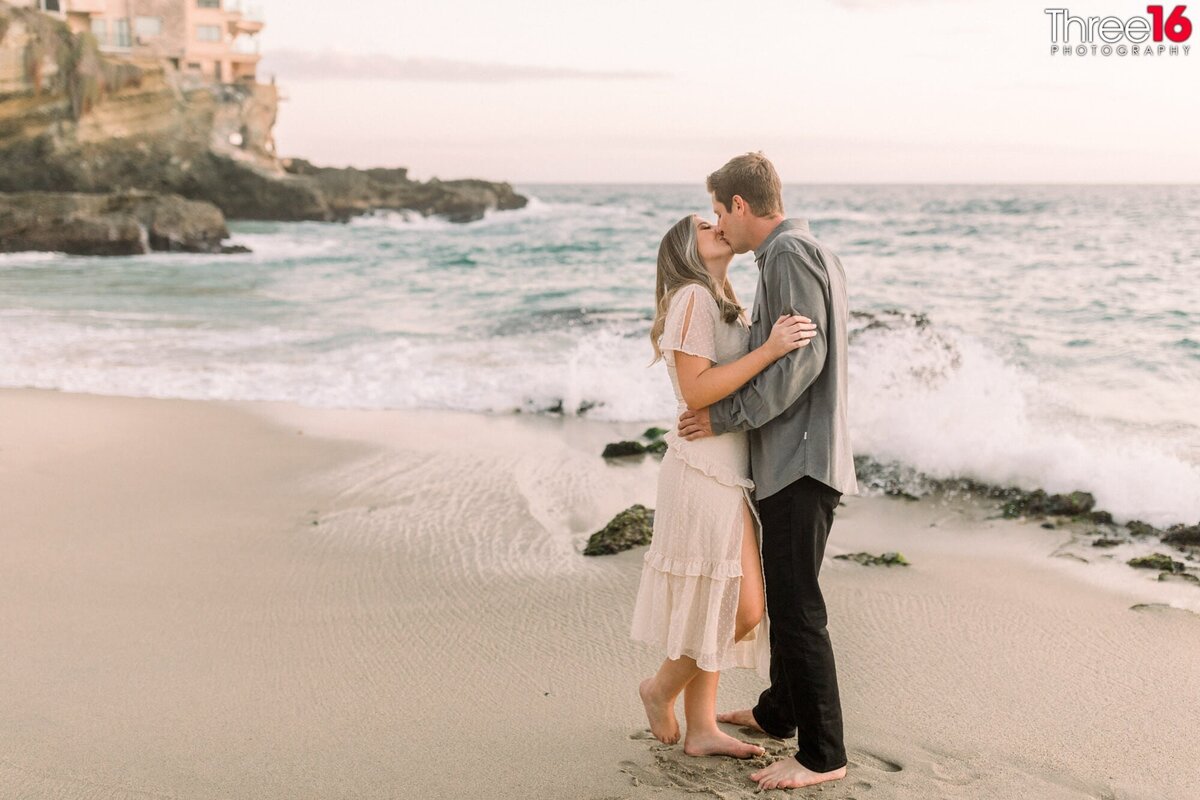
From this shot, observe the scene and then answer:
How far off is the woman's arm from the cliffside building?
190ft

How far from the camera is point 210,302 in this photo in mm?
18125

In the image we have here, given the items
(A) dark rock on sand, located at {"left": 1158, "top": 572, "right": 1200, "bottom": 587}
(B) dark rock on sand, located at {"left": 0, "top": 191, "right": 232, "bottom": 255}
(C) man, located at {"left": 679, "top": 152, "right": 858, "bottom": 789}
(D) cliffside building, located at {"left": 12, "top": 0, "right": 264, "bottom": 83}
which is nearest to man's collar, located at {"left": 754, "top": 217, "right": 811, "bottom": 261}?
(C) man, located at {"left": 679, "top": 152, "right": 858, "bottom": 789}

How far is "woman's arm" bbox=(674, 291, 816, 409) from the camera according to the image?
299 cm

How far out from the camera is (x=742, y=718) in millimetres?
3729

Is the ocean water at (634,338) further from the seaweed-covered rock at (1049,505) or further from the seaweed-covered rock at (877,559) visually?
the seaweed-covered rock at (877,559)

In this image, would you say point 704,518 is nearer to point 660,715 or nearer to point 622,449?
point 660,715

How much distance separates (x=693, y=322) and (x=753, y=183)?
1.47 ft

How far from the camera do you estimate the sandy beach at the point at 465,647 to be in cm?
342

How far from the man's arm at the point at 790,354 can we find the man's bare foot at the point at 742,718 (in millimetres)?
1218

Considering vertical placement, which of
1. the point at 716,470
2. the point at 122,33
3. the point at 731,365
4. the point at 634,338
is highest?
the point at 122,33

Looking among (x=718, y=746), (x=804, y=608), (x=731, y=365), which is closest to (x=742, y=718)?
(x=718, y=746)

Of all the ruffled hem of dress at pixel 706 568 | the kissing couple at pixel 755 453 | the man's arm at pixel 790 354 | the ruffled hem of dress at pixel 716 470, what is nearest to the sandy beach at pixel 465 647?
the kissing couple at pixel 755 453

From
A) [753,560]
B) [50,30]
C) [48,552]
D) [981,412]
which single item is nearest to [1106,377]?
[981,412]

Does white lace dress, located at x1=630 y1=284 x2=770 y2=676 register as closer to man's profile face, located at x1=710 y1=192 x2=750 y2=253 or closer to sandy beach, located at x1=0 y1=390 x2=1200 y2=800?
man's profile face, located at x1=710 y1=192 x2=750 y2=253
